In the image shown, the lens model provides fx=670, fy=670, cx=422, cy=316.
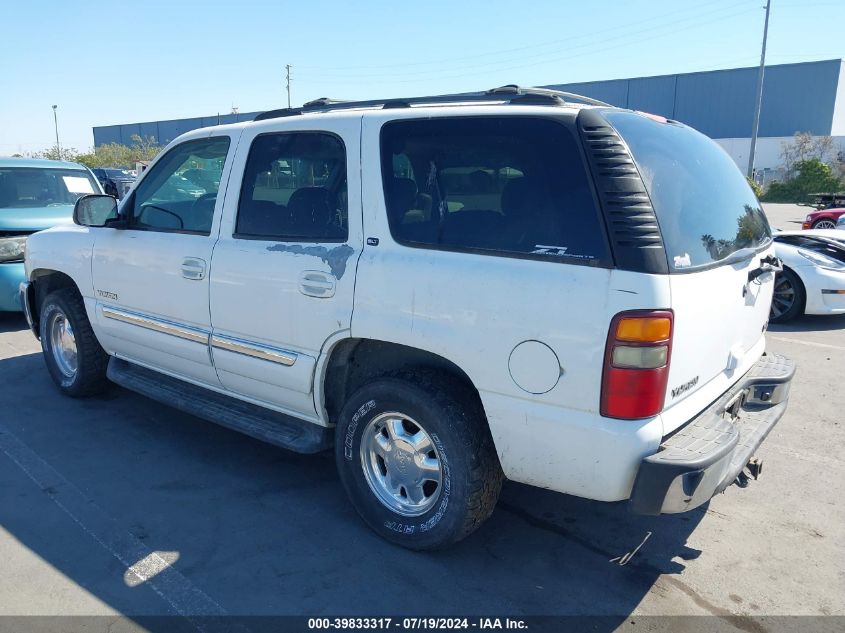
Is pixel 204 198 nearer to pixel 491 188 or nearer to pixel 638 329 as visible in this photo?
pixel 491 188

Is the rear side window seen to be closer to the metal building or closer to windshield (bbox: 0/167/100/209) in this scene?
windshield (bbox: 0/167/100/209)

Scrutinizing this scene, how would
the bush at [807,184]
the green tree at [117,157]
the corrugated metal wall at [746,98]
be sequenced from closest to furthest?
1. the bush at [807,184]
2. the green tree at [117,157]
3. the corrugated metal wall at [746,98]

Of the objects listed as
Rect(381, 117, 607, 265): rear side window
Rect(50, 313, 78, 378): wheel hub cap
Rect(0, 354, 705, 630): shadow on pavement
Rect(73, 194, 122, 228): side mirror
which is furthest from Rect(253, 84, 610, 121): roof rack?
Rect(50, 313, 78, 378): wheel hub cap

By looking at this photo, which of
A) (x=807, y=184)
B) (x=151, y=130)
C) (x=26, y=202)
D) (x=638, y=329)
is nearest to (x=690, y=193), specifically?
(x=638, y=329)

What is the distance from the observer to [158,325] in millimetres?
4297

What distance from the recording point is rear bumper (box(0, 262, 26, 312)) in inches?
288

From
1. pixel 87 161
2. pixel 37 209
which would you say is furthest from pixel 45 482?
pixel 87 161

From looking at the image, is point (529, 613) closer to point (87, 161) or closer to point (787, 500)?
point (787, 500)

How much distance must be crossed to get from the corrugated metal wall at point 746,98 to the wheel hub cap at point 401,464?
178 feet

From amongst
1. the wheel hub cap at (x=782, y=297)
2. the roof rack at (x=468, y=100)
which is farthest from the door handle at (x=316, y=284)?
the wheel hub cap at (x=782, y=297)

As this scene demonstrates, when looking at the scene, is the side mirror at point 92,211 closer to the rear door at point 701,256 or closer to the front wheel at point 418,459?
the front wheel at point 418,459

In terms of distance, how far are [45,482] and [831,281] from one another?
8246mm

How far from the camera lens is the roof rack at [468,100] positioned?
301cm

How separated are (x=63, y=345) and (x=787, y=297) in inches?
310
